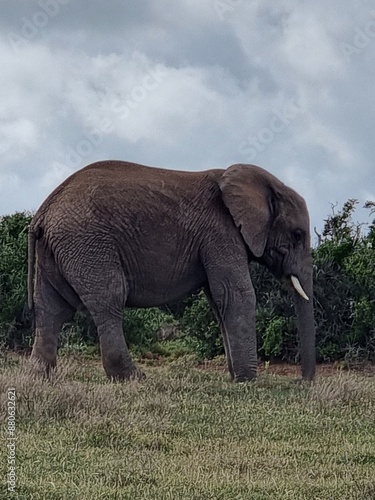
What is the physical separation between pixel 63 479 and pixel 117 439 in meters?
1.10

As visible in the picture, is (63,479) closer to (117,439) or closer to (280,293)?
(117,439)

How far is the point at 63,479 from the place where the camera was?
5836mm

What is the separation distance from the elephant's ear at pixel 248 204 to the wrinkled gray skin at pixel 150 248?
1cm

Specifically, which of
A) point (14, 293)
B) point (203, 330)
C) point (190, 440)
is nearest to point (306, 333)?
point (190, 440)

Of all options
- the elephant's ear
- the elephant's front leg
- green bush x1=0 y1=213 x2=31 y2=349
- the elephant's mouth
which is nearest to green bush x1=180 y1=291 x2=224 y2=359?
green bush x1=0 y1=213 x2=31 y2=349

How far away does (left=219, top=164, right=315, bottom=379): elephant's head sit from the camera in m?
11.1

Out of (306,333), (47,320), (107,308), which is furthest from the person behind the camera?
(306,333)

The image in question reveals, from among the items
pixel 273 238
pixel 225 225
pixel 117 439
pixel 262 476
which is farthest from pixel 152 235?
pixel 262 476

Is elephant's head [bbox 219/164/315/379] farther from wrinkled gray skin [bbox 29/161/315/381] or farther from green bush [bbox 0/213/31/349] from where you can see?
green bush [bbox 0/213/31/349]

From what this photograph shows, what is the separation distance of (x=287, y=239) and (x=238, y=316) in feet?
4.44

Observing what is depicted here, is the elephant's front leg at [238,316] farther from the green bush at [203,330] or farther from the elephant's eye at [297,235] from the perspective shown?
the green bush at [203,330]

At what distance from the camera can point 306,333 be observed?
1123 cm

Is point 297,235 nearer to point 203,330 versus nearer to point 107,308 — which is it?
point 107,308

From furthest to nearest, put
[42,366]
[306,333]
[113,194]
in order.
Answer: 1. [306,333]
2. [42,366]
3. [113,194]
